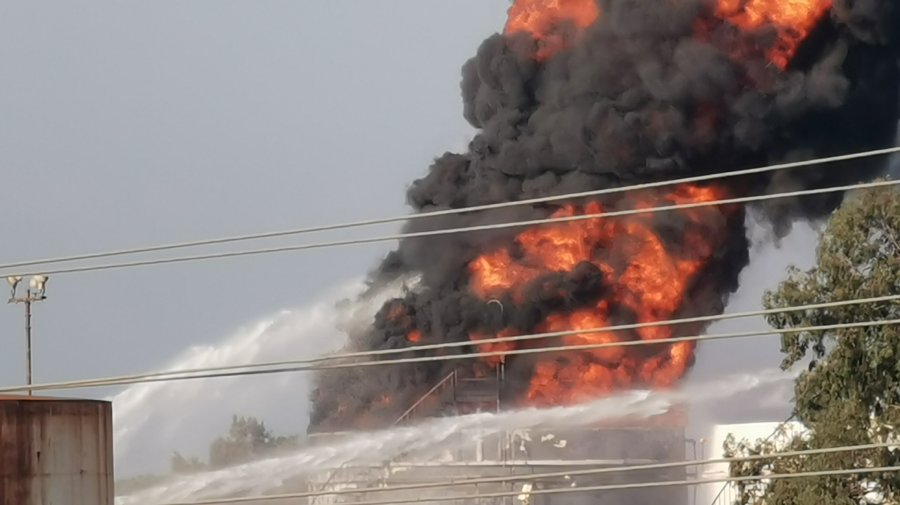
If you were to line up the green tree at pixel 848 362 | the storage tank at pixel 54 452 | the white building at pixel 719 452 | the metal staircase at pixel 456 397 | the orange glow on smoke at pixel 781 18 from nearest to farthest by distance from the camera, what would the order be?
the storage tank at pixel 54 452, the green tree at pixel 848 362, the orange glow on smoke at pixel 781 18, the metal staircase at pixel 456 397, the white building at pixel 719 452

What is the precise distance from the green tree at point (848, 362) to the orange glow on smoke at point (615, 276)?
1230cm

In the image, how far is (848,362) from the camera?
1809 inches

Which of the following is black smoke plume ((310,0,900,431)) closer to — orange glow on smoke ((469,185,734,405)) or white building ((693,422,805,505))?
orange glow on smoke ((469,185,734,405))

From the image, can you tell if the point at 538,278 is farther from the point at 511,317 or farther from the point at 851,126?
the point at 851,126

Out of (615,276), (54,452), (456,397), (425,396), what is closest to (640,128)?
(615,276)

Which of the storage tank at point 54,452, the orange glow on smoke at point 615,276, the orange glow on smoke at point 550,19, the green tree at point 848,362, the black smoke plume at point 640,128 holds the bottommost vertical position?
the storage tank at point 54,452

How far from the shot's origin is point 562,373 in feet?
209

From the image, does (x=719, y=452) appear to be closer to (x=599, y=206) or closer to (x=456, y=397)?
(x=456, y=397)

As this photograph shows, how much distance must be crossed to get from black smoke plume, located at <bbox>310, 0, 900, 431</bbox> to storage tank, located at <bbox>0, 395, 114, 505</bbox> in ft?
114

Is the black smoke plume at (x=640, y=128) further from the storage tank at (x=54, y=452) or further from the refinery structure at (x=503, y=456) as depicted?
the storage tank at (x=54, y=452)

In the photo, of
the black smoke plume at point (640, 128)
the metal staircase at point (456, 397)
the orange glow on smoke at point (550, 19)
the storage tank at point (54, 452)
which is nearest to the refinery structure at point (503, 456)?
the metal staircase at point (456, 397)

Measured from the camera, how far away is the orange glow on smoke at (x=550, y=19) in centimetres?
6316

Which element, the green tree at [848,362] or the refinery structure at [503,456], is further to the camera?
the refinery structure at [503,456]

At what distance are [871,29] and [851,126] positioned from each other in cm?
335
